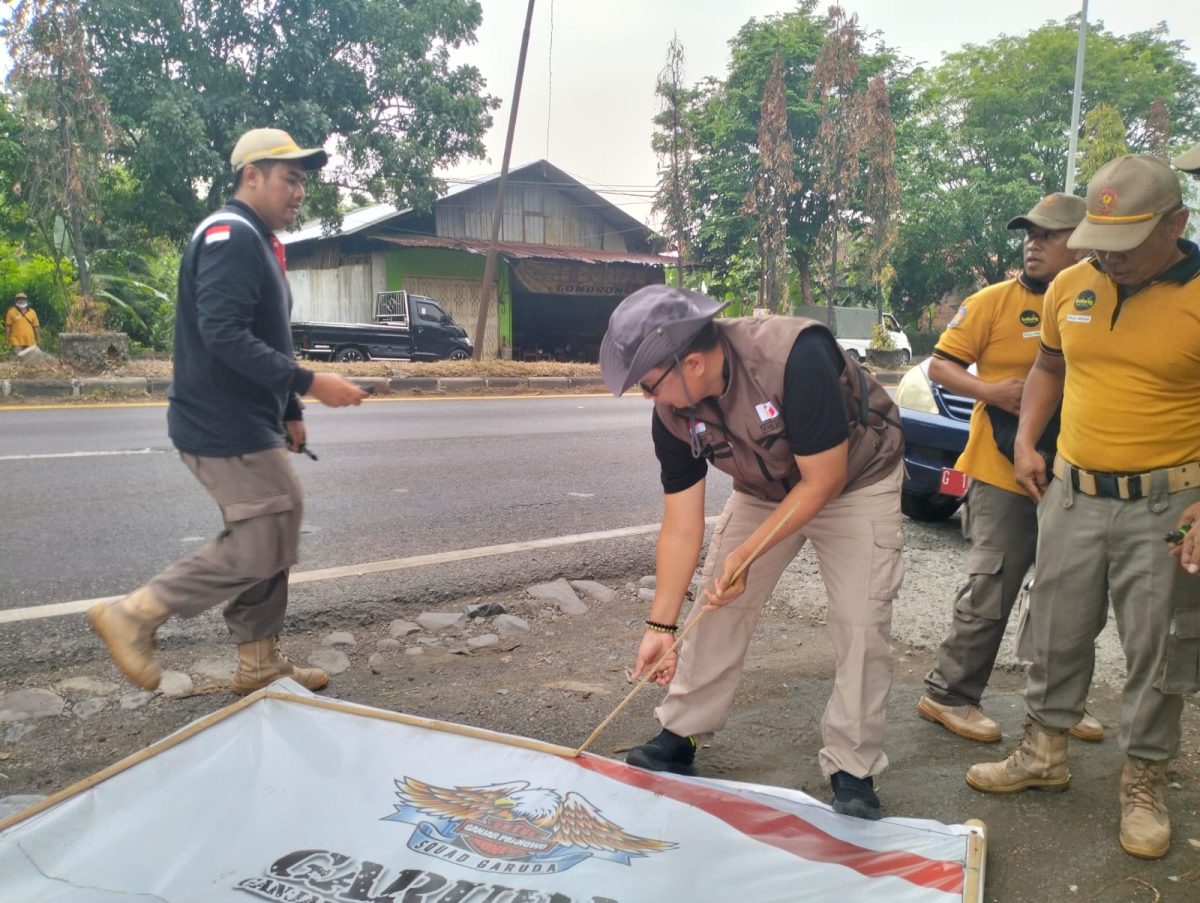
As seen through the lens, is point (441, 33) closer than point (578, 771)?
No

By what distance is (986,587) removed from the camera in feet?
9.62

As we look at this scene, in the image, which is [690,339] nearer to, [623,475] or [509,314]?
[623,475]

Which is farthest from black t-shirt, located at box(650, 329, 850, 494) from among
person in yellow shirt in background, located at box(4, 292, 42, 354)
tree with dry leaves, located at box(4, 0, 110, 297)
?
person in yellow shirt in background, located at box(4, 292, 42, 354)

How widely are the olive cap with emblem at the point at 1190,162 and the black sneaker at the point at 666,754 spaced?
1951mm

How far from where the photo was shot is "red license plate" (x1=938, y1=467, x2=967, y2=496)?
16.3 ft

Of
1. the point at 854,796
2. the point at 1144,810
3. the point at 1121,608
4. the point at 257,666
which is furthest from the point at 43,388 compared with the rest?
the point at 1144,810

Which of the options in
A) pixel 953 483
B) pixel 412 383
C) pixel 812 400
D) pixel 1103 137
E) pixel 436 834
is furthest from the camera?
pixel 1103 137

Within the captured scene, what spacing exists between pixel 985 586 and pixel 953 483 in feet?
7.20

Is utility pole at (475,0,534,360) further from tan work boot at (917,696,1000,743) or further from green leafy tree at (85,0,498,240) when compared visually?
tan work boot at (917,696,1000,743)

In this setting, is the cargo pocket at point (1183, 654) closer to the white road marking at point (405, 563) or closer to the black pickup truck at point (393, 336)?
the white road marking at point (405, 563)

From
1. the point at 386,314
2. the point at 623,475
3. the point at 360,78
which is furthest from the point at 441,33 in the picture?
the point at 623,475

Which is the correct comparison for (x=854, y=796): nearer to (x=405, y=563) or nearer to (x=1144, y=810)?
(x=1144, y=810)

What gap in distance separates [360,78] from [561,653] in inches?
730

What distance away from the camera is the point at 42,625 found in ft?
11.8
